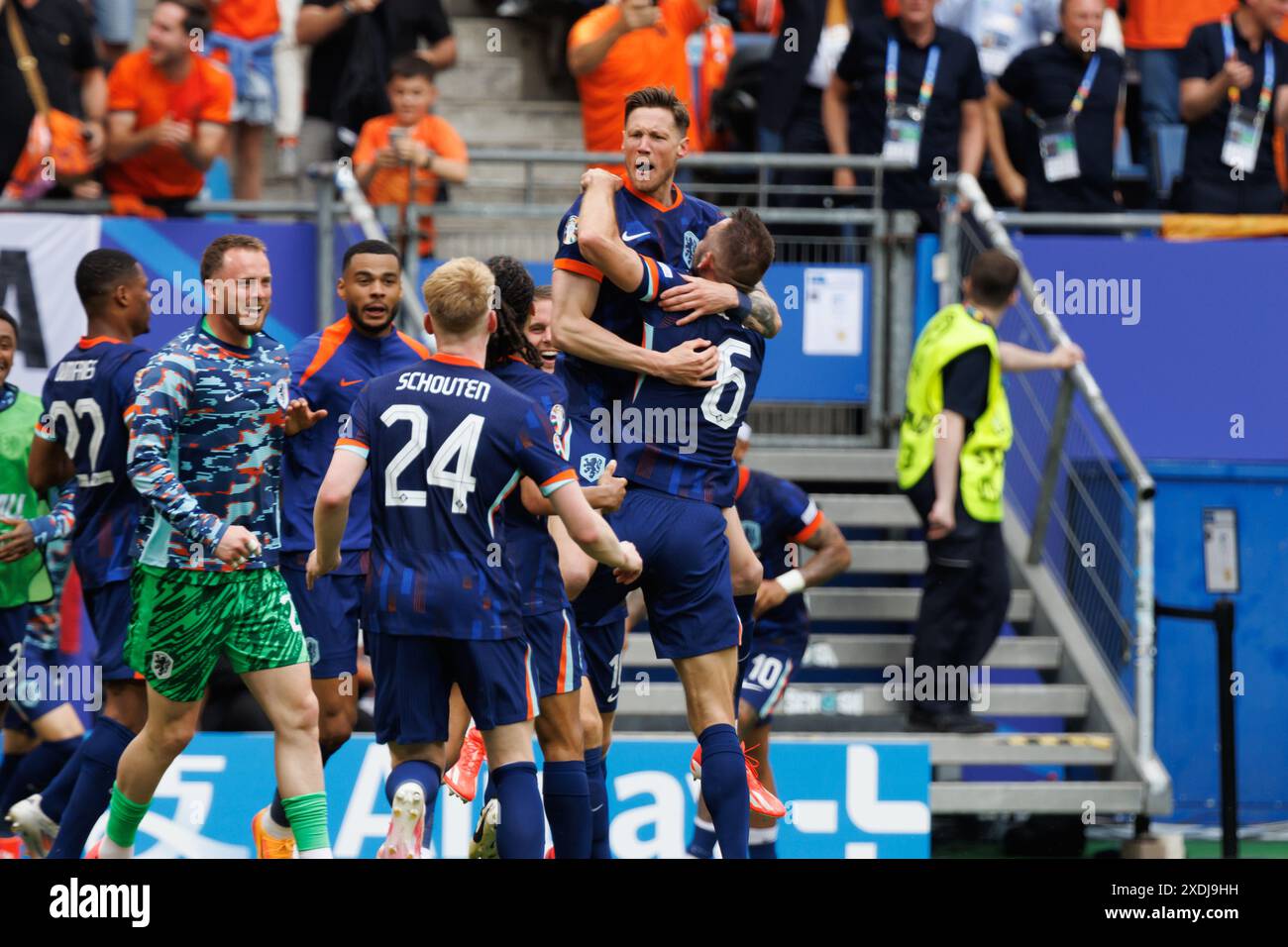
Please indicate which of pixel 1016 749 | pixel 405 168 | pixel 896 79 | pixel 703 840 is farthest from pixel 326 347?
pixel 896 79

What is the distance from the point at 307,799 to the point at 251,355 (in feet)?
5.24

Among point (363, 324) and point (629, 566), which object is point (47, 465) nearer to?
point (363, 324)

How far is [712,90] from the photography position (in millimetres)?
12492

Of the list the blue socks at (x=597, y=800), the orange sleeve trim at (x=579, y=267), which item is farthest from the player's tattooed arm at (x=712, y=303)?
the blue socks at (x=597, y=800)

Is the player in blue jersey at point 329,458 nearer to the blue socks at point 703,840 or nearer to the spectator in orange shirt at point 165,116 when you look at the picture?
the blue socks at point 703,840

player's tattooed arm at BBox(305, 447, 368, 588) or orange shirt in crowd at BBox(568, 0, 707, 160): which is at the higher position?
orange shirt in crowd at BBox(568, 0, 707, 160)

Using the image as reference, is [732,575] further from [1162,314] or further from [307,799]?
[1162,314]

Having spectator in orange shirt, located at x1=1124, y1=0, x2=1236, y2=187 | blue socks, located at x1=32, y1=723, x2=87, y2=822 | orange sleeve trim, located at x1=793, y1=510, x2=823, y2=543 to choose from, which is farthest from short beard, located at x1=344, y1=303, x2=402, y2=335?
spectator in orange shirt, located at x1=1124, y1=0, x2=1236, y2=187

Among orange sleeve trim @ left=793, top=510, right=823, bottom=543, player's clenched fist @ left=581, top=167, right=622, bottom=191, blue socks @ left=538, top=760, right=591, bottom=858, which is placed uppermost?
player's clenched fist @ left=581, top=167, right=622, bottom=191

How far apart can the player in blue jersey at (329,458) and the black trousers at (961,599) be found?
3.29 m

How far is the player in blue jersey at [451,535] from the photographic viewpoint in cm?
658

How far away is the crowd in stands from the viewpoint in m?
11.3

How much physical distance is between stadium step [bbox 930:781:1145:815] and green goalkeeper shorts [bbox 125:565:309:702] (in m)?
4.09

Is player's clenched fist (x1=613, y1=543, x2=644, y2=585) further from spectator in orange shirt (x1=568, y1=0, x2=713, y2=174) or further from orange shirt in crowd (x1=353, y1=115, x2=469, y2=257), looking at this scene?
spectator in orange shirt (x1=568, y1=0, x2=713, y2=174)
